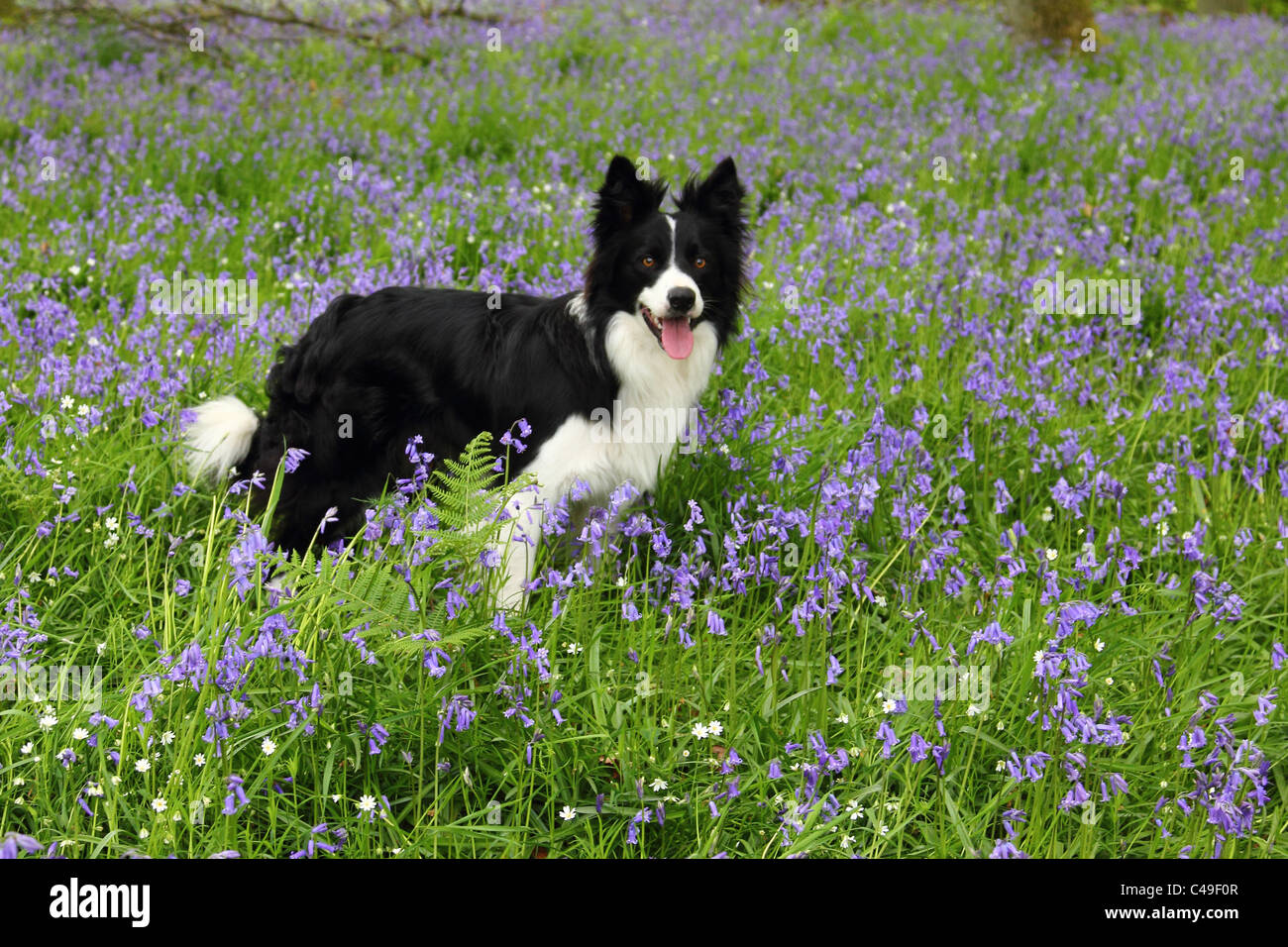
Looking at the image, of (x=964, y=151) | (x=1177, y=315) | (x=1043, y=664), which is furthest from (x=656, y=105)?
(x=1043, y=664)

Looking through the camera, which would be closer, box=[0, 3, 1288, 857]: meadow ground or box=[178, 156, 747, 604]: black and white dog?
box=[0, 3, 1288, 857]: meadow ground

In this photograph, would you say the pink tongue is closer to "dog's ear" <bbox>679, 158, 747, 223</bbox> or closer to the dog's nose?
the dog's nose

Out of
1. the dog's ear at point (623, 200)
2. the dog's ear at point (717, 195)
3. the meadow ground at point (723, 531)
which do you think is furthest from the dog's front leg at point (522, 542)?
the dog's ear at point (717, 195)

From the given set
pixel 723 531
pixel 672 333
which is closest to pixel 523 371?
pixel 672 333

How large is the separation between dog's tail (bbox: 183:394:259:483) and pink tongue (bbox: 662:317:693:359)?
1.51m

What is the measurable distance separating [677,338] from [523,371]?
0.55 m

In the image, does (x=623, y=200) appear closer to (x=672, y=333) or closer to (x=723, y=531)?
(x=672, y=333)

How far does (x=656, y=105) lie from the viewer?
9.02 meters

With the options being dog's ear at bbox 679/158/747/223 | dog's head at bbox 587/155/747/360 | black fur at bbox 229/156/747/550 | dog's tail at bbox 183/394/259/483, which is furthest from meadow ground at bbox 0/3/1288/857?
dog's ear at bbox 679/158/747/223

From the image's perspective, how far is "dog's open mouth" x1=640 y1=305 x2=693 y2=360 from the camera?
368 centimetres

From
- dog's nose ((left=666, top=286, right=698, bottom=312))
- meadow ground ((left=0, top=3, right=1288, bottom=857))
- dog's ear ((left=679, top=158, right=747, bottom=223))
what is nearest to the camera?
meadow ground ((left=0, top=3, right=1288, bottom=857))
